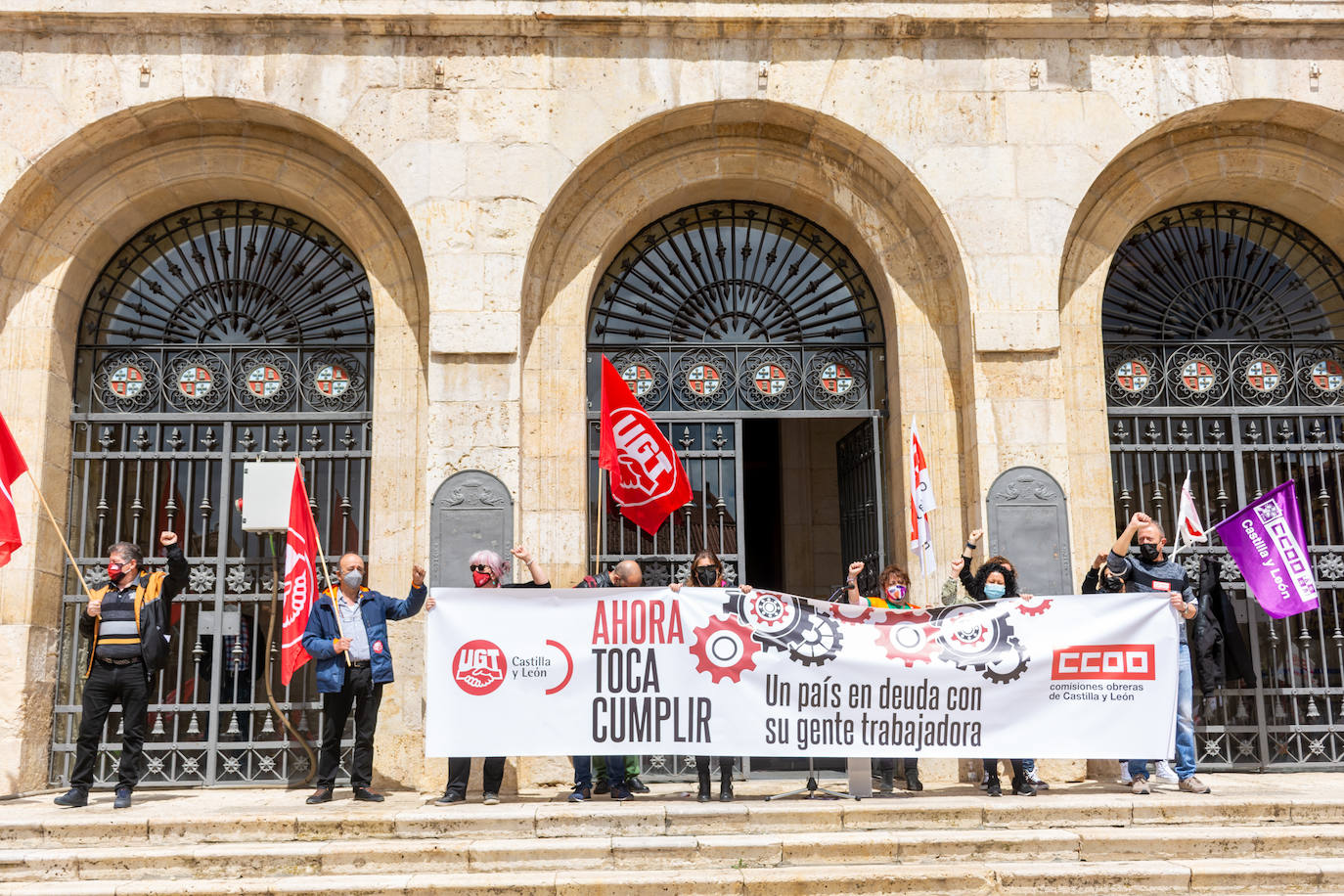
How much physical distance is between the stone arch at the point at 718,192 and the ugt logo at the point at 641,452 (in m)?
0.79

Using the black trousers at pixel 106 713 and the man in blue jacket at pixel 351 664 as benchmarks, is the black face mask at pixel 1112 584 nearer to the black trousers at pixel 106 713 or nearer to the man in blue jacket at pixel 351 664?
the man in blue jacket at pixel 351 664

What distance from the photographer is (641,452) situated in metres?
9.69

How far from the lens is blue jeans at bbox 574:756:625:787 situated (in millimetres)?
8531

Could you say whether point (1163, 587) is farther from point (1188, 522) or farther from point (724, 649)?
point (724, 649)

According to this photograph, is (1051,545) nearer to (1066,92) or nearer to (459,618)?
(1066,92)

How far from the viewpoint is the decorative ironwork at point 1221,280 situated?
11391 millimetres

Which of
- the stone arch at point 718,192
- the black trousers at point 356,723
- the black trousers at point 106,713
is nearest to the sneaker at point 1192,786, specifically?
the stone arch at point 718,192

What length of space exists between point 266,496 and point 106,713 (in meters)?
2.27

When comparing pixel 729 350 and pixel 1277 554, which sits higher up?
pixel 729 350

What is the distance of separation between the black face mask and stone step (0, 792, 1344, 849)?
1522 millimetres

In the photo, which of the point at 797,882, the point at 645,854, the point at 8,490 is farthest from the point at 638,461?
the point at 8,490

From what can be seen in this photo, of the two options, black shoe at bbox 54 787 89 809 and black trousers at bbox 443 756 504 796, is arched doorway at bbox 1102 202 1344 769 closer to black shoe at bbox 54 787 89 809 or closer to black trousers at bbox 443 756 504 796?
black trousers at bbox 443 756 504 796

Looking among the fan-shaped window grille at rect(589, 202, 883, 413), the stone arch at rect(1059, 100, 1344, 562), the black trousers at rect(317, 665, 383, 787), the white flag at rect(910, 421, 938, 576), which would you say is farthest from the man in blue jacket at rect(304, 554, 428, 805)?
the stone arch at rect(1059, 100, 1344, 562)

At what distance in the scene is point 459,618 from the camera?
27.3 ft
